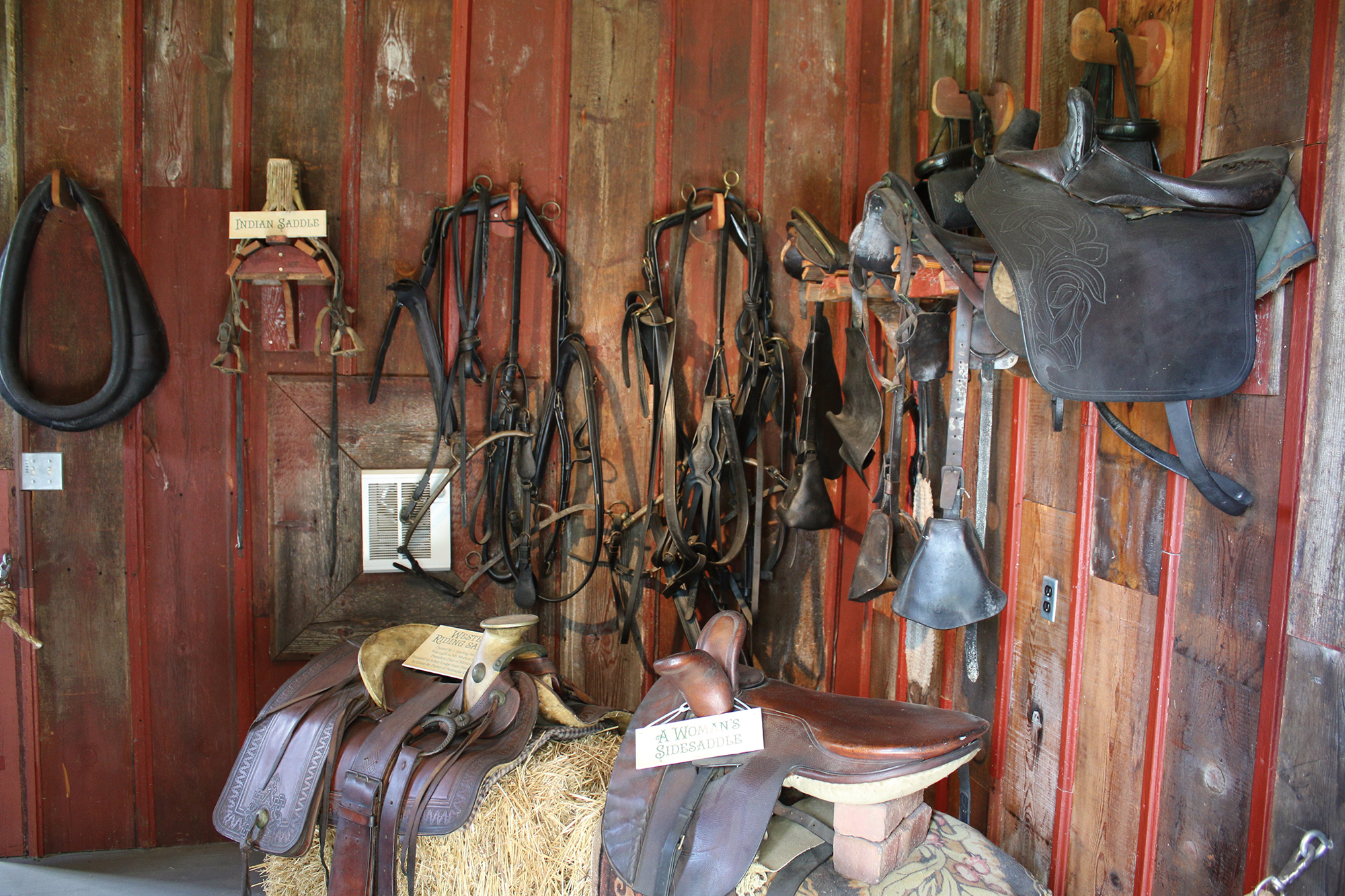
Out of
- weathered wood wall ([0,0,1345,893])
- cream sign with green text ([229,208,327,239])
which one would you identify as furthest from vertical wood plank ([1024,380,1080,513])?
cream sign with green text ([229,208,327,239])

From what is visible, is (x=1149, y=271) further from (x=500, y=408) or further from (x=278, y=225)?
(x=278, y=225)

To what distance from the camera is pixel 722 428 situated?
2.77m

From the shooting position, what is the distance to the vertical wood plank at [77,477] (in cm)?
259

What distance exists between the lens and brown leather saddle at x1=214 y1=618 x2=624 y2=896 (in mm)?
1719

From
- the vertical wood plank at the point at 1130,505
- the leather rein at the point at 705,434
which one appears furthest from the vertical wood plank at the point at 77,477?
the vertical wood plank at the point at 1130,505

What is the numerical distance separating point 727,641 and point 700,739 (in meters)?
0.23

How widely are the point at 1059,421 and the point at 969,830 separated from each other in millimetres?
916

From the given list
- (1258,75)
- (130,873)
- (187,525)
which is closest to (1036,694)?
(1258,75)

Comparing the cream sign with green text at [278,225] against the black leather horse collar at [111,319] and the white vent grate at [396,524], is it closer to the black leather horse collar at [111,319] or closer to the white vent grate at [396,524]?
the black leather horse collar at [111,319]

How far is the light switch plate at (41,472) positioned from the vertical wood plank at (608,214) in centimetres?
189

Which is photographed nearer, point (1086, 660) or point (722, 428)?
point (1086, 660)

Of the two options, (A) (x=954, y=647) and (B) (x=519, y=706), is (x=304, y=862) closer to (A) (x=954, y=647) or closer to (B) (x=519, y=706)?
(B) (x=519, y=706)

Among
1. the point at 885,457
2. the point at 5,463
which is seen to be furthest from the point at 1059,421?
the point at 5,463

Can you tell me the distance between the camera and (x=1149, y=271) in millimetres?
1304
